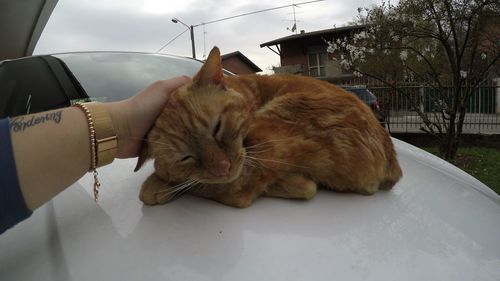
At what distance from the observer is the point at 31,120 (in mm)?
947

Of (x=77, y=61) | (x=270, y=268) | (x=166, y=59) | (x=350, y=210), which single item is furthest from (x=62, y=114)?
(x=166, y=59)

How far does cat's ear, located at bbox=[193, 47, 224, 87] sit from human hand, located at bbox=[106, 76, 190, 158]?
0.42ft

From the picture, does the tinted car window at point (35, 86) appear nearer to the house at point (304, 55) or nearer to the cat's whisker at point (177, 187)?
the cat's whisker at point (177, 187)

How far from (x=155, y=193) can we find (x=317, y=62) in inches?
874

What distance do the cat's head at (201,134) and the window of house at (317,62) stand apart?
69.7ft

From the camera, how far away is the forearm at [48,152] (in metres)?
0.83

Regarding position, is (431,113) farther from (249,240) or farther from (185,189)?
(249,240)

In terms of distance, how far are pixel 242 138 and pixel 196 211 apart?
0.37m

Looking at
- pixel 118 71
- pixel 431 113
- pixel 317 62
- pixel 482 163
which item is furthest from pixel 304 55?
pixel 118 71

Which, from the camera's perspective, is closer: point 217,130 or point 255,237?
point 255,237

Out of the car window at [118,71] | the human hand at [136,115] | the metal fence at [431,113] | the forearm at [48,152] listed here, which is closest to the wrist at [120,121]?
the human hand at [136,115]

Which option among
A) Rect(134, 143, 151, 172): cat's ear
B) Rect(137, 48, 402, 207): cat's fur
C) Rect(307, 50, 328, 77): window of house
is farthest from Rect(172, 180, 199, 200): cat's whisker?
Rect(307, 50, 328, 77): window of house

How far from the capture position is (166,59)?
101 inches

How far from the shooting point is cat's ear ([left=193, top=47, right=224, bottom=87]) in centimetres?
121
